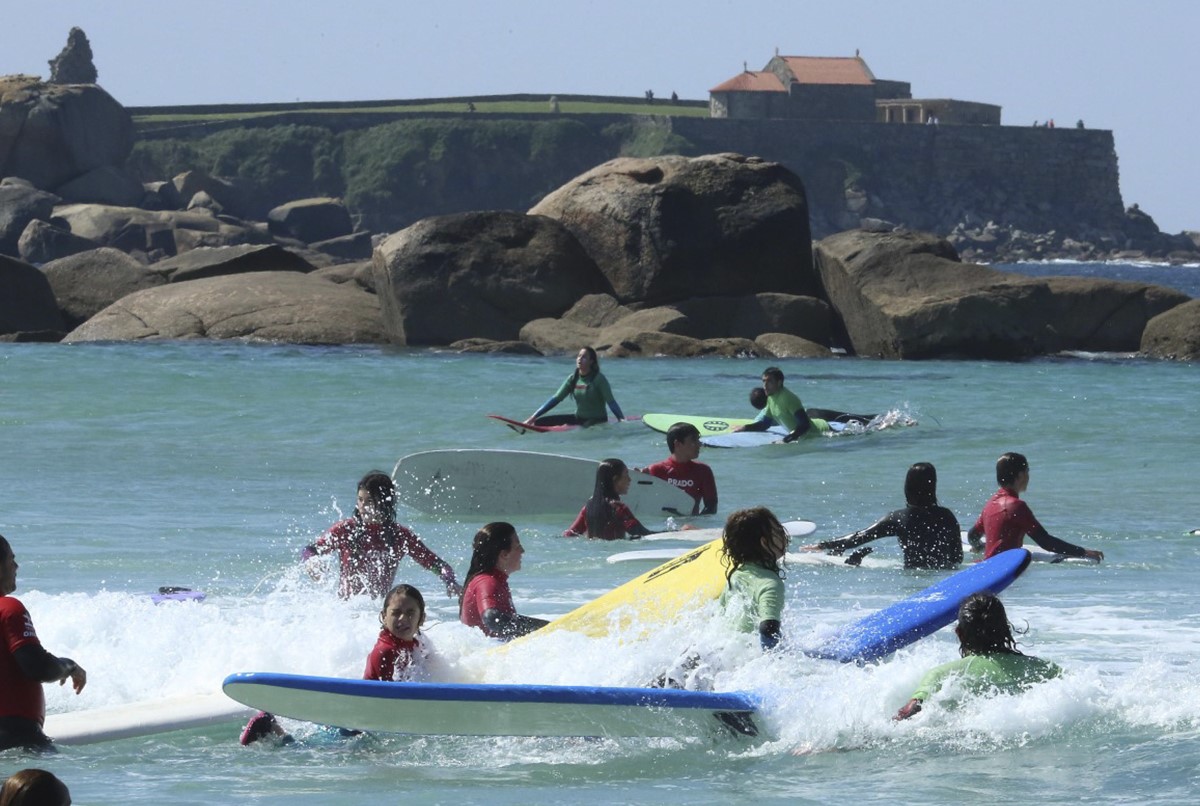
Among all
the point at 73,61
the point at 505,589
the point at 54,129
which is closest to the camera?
the point at 505,589

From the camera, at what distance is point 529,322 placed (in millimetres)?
32031

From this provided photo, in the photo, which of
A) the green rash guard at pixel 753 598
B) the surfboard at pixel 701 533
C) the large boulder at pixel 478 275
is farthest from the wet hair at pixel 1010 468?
the large boulder at pixel 478 275

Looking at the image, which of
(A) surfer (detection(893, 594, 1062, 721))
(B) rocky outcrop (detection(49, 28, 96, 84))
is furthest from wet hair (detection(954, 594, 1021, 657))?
(B) rocky outcrop (detection(49, 28, 96, 84))

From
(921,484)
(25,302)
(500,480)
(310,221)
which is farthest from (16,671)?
(310,221)

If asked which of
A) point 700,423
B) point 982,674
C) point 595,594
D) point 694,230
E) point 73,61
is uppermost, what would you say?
point 73,61

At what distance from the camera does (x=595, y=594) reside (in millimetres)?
10625

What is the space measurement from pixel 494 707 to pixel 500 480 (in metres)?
7.97

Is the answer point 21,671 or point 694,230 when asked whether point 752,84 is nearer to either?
point 694,230

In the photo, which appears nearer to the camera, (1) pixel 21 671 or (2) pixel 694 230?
(1) pixel 21 671

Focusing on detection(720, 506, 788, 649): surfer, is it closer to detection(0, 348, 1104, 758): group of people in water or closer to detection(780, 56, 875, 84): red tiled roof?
detection(0, 348, 1104, 758): group of people in water

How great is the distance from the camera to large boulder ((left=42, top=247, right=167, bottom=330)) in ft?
119

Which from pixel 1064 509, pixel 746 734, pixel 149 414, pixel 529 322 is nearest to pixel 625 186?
pixel 529 322

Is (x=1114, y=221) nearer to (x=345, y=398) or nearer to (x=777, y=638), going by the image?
(x=345, y=398)

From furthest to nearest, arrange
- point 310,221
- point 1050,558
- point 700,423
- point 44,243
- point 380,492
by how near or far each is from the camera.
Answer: point 310,221
point 44,243
point 700,423
point 1050,558
point 380,492
